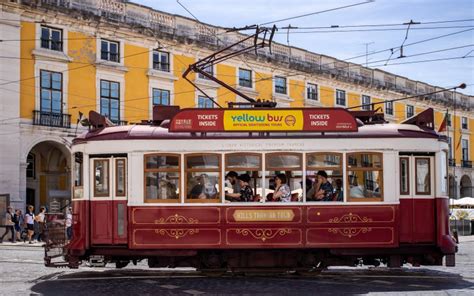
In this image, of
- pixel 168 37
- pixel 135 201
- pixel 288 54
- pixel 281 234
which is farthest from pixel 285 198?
pixel 288 54

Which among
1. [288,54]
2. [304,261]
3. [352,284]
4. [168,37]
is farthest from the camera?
[288,54]

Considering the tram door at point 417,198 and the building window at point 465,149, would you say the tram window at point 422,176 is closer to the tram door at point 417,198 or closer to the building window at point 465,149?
the tram door at point 417,198

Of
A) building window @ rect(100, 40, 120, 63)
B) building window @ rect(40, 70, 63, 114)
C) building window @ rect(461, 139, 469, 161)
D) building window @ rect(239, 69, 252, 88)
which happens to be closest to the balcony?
building window @ rect(40, 70, 63, 114)

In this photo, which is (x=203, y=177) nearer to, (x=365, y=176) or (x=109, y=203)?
(x=109, y=203)

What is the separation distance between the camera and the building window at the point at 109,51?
3453 cm

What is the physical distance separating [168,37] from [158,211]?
2514 centimetres

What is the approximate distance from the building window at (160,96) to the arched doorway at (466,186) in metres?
31.5

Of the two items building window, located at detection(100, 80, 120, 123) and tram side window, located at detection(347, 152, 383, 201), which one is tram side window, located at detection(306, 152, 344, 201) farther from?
building window, located at detection(100, 80, 120, 123)

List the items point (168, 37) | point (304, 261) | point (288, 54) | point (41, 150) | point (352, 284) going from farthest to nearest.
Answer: point (288, 54), point (168, 37), point (41, 150), point (304, 261), point (352, 284)

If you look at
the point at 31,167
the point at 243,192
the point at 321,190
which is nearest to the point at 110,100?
the point at 31,167

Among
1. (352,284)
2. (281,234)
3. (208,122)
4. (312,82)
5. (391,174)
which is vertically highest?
(312,82)

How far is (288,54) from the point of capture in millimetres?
44312

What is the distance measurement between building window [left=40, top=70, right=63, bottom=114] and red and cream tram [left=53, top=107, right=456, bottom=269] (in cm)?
1976

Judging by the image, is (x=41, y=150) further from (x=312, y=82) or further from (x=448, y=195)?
(x=448, y=195)
